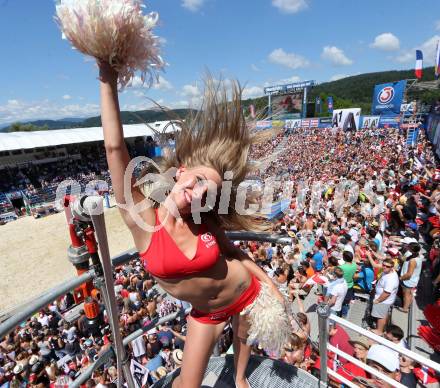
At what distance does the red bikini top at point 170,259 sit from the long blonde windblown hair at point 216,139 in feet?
1.39

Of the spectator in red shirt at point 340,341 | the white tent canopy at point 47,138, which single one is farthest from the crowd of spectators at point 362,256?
the white tent canopy at point 47,138

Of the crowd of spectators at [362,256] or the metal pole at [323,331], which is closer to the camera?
the metal pole at [323,331]

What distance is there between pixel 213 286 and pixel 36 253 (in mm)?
16433

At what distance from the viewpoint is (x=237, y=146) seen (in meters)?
1.93

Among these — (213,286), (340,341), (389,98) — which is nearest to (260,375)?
(213,286)

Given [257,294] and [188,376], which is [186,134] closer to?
[257,294]

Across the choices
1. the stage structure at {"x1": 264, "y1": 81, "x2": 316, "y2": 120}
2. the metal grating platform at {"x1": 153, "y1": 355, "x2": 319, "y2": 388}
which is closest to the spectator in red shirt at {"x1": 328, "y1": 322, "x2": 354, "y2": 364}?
the metal grating platform at {"x1": 153, "y1": 355, "x2": 319, "y2": 388}

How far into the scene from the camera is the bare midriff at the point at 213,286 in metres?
1.54

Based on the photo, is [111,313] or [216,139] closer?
[111,313]

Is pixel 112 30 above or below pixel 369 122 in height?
above

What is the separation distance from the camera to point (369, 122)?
3002 cm

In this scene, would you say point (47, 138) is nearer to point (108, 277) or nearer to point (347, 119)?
point (347, 119)

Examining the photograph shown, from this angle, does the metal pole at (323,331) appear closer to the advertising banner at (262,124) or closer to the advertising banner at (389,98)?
the advertising banner at (262,124)

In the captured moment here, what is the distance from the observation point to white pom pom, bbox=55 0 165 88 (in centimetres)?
116
